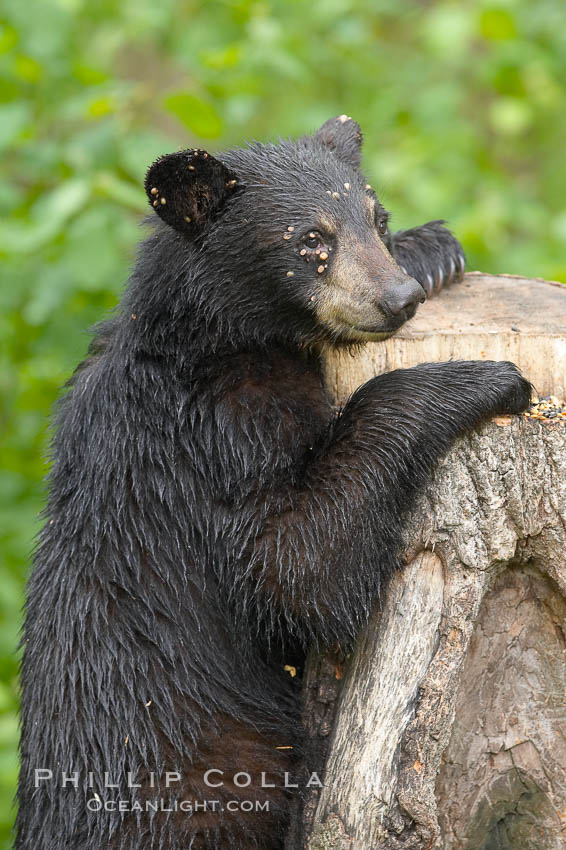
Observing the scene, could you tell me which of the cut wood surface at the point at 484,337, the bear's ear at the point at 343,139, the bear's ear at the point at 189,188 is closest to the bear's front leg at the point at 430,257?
the cut wood surface at the point at 484,337

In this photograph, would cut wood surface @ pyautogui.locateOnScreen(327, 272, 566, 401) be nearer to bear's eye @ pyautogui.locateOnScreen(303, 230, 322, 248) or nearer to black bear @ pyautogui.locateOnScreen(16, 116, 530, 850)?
black bear @ pyautogui.locateOnScreen(16, 116, 530, 850)

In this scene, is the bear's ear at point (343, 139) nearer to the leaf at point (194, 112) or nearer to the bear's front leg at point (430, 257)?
the bear's front leg at point (430, 257)

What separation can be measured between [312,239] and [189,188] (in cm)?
53

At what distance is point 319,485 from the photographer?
384 cm

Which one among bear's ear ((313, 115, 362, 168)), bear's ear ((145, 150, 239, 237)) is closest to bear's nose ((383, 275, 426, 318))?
bear's ear ((145, 150, 239, 237))

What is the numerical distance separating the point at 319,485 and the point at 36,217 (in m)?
3.16

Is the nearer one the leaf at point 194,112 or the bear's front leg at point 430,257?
the bear's front leg at point 430,257

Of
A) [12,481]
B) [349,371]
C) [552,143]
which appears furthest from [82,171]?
[552,143]

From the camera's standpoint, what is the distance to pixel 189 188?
12.4 ft

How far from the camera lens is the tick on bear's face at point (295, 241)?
384 cm

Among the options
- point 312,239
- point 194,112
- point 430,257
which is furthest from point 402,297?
point 194,112

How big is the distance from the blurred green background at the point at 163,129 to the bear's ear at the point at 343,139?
1.17 m

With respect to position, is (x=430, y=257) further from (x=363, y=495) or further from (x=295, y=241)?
(x=363, y=495)

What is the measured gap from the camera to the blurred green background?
6055 mm
